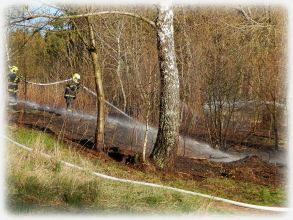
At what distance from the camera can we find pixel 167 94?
1008 cm

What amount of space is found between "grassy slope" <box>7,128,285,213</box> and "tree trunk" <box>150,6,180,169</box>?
3.44 ft

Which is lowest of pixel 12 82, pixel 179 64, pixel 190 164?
pixel 190 164

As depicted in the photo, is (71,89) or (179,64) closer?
(71,89)

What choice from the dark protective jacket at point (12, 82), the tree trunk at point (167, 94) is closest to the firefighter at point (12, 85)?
the dark protective jacket at point (12, 82)

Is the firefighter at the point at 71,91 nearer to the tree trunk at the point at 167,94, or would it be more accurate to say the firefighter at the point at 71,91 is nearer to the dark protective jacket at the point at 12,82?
the dark protective jacket at the point at 12,82

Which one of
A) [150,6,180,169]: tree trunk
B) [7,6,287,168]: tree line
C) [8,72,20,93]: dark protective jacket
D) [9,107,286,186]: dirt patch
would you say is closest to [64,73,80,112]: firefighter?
[9,107,286,186]: dirt patch

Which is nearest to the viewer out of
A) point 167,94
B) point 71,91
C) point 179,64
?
point 167,94

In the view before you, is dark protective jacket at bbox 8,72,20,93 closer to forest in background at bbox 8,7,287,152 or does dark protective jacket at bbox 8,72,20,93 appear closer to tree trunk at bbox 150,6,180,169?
forest in background at bbox 8,7,287,152

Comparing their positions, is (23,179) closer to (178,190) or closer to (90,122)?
(178,190)

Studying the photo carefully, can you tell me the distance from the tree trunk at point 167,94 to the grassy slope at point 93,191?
1.05 metres

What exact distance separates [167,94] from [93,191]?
136 inches

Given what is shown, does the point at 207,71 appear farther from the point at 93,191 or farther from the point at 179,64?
the point at 93,191

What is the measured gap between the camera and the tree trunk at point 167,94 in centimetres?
996

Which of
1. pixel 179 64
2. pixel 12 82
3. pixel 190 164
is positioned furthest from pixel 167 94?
pixel 179 64
